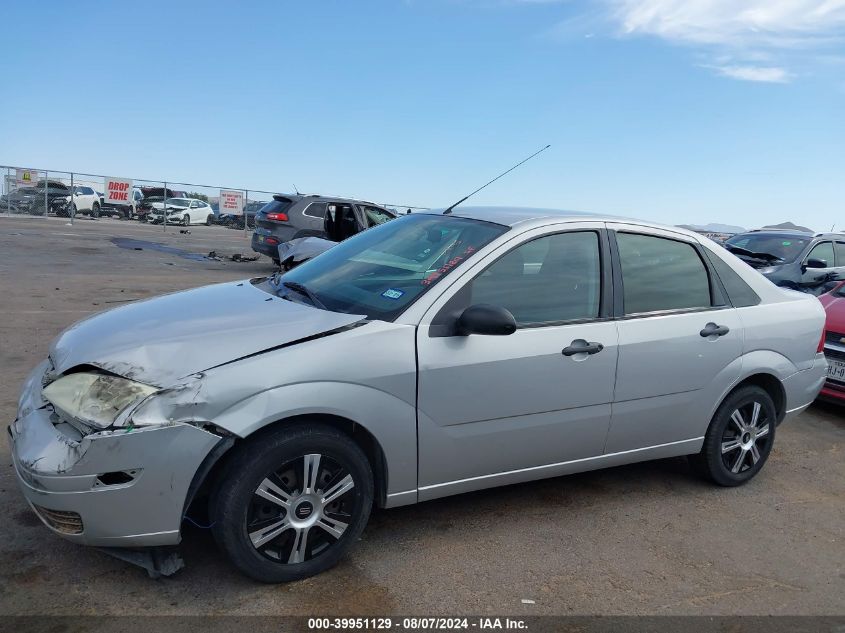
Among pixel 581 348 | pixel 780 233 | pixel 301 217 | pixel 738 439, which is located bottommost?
pixel 738 439

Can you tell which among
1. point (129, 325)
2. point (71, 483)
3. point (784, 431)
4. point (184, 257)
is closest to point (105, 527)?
point (71, 483)

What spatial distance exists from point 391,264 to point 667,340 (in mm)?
1630

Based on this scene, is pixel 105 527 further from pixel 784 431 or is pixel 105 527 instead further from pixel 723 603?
pixel 784 431

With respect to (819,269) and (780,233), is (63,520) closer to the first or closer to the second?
(819,269)

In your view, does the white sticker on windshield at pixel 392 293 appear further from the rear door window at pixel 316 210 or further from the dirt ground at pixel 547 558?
the rear door window at pixel 316 210

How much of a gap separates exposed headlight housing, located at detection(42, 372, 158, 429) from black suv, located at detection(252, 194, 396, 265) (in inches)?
432

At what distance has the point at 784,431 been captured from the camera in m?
5.97

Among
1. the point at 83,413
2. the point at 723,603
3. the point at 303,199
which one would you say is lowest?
the point at 723,603

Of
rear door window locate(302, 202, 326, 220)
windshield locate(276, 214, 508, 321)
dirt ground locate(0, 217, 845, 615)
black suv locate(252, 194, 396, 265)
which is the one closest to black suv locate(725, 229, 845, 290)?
dirt ground locate(0, 217, 845, 615)

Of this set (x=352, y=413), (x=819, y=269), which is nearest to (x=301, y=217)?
(x=819, y=269)

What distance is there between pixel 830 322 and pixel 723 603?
4.26m

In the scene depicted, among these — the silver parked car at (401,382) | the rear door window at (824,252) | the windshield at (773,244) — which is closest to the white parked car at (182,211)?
the windshield at (773,244)

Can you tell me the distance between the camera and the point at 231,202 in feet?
107

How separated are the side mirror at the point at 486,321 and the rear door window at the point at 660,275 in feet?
3.30
